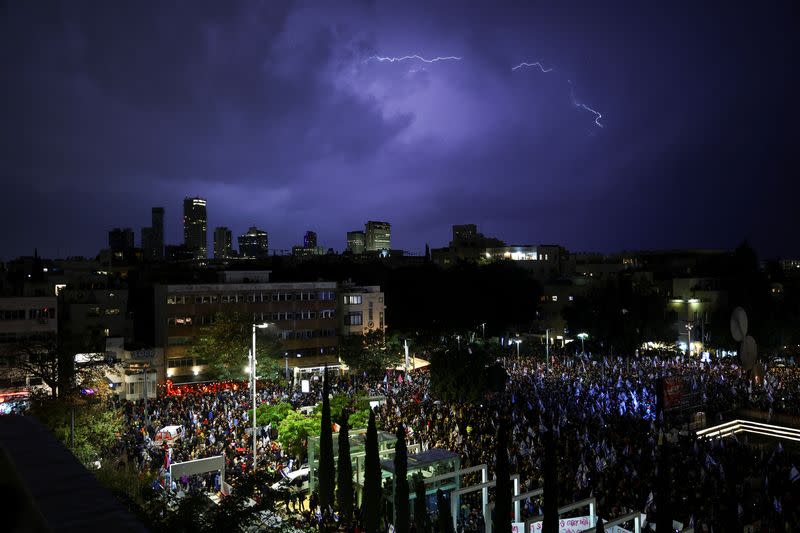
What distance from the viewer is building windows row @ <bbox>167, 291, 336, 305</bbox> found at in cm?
4944

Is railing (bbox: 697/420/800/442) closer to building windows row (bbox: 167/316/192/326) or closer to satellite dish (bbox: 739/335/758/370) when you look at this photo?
satellite dish (bbox: 739/335/758/370)

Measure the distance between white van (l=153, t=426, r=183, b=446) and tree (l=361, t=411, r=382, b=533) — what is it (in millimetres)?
11803

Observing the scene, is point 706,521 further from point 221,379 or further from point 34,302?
point 34,302

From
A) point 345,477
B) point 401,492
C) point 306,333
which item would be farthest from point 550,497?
point 306,333

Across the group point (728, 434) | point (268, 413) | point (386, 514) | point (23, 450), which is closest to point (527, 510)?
point (386, 514)

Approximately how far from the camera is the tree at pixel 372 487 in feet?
58.5

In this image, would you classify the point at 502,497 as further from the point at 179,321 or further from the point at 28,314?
the point at 179,321

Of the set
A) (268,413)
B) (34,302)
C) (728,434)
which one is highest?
(34,302)

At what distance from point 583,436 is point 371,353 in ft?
86.2

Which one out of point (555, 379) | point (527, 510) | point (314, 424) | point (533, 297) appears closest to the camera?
point (527, 510)

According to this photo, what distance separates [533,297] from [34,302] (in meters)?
57.8

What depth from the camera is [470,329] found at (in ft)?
224

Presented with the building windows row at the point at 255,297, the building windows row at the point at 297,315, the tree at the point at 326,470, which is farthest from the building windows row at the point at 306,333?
the tree at the point at 326,470

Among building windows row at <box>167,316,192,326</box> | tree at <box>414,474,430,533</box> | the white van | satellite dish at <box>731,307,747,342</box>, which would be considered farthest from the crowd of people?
building windows row at <box>167,316,192,326</box>
